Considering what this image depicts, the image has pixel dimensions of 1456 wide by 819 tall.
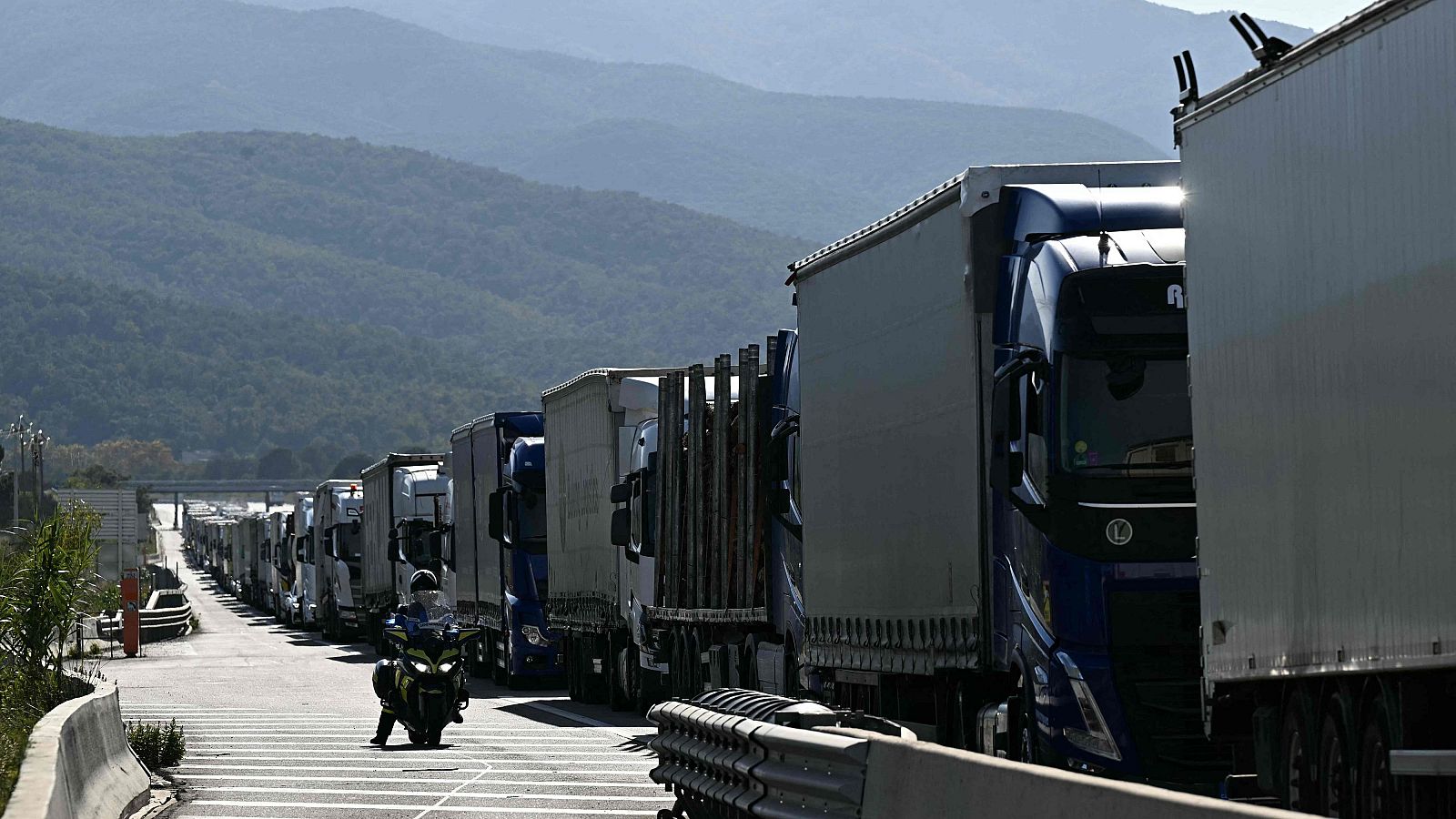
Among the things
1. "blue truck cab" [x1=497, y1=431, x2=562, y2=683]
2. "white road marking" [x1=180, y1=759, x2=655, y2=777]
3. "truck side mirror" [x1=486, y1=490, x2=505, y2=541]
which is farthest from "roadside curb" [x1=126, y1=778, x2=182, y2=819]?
"truck side mirror" [x1=486, y1=490, x2=505, y2=541]

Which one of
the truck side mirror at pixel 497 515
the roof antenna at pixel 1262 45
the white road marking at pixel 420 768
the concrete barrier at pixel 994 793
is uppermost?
the roof antenna at pixel 1262 45

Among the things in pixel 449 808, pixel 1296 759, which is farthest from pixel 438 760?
pixel 1296 759

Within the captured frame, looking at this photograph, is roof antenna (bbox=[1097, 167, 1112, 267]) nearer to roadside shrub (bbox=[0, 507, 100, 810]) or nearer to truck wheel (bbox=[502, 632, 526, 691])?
roadside shrub (bbox=[0, 507, 100, 810])

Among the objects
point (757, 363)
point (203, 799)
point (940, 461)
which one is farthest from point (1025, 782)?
point (757, 363)

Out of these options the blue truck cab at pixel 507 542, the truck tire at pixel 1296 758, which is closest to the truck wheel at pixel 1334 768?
the truck tire at pixel 1296 758

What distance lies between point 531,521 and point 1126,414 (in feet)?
75.6

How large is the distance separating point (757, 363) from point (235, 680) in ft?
61.7

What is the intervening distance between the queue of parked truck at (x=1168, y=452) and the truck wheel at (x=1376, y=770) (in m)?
0.02

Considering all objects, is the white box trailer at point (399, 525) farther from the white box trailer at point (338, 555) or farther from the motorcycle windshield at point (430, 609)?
the motorcycle windshield at point (430, 609)

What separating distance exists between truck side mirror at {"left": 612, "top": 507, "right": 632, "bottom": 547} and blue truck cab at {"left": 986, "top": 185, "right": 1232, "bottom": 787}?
14.3m

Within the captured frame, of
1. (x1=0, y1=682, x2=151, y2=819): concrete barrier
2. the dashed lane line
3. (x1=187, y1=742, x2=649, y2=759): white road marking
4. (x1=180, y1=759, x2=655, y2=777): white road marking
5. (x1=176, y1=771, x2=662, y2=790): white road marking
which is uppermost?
(x1=0, y1=682, x2=151, y2=819): concrete barrier

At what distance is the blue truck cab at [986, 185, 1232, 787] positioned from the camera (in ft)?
40.9

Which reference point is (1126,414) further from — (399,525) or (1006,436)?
(399,525)

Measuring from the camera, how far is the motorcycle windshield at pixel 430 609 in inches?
901
